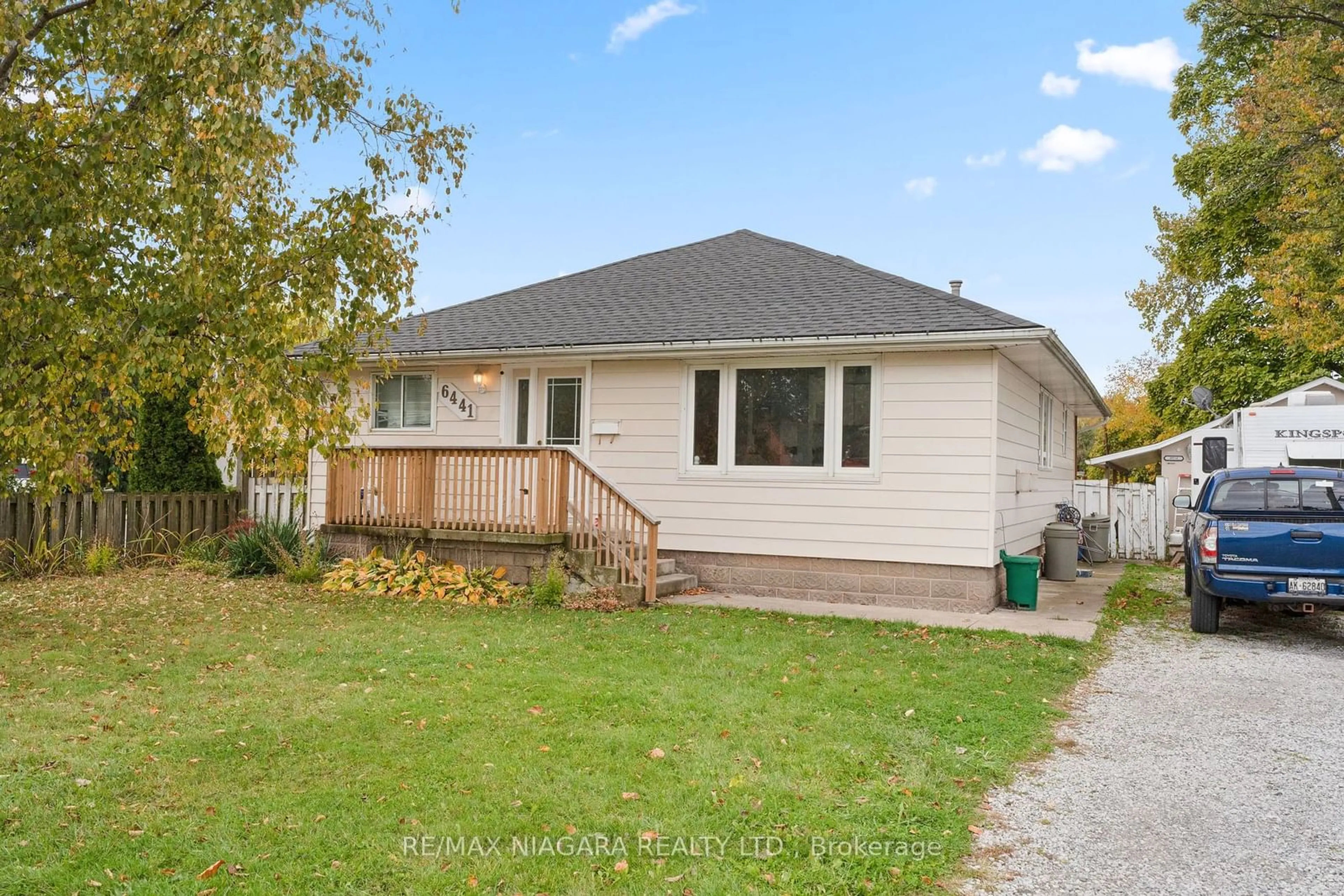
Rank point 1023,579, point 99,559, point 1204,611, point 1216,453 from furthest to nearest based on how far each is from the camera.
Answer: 1. point 1216,453
2. point 99,559
3. point 1023,579
4. point 1204,611

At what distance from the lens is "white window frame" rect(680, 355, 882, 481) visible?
991cm

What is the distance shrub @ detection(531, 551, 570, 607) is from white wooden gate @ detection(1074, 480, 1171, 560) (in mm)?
11574

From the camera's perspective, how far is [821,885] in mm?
3133

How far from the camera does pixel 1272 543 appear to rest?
25.8 feet

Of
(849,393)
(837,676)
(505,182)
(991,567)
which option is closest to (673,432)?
(849,393)

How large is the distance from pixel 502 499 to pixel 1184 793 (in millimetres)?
7815

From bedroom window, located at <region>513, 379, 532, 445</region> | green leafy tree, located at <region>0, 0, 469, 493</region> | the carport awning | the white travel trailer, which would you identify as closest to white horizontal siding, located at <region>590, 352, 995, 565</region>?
bedroom window, located at <region>513, 379, 532, 445</region>

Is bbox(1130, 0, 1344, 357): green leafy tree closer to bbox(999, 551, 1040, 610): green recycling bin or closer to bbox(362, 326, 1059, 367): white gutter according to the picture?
bbox(362, 326, 1059, 367): white gutter

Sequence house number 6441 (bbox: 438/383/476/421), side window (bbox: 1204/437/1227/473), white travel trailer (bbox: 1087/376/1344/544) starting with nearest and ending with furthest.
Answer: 1. white travel trailer (bbox: 1087/376/1344/544)
2. side window (bbox: 1204/437/1227/473)
3. house number 6441 (bbox: 438/383/476/421)

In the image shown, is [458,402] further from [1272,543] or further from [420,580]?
[1272,543]

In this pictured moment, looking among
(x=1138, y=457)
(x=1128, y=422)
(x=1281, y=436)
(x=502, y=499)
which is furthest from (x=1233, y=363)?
(x=502, y=499)

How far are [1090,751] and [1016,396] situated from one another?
6.73 m

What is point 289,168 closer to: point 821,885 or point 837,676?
point 837,676

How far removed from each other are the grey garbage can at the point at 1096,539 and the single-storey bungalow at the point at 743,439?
380cm
